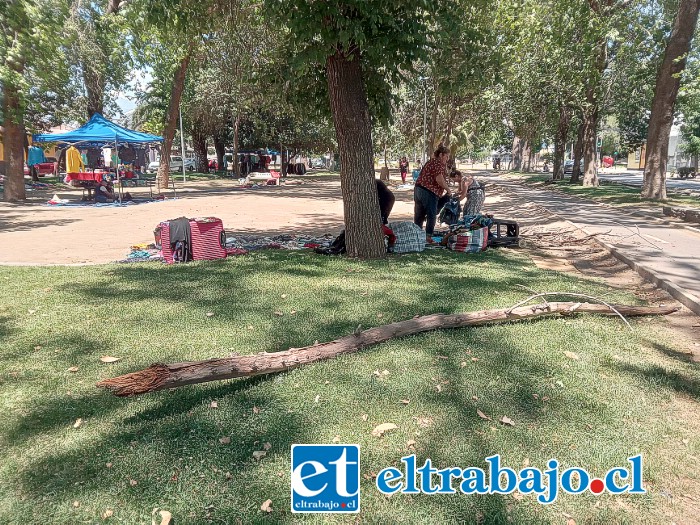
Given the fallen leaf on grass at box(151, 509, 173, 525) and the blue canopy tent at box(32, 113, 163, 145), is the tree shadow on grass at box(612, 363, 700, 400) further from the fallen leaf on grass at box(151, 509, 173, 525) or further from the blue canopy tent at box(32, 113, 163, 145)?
the blue canopy tent at box(32, 113, 163, 145)

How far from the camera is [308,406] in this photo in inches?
129

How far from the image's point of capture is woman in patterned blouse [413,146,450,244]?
29.9 feet

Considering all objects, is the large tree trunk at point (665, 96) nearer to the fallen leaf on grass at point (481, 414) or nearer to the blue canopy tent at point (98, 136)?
the fallen leaf on grass at point (481, 414)

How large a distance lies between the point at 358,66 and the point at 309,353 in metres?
4.91

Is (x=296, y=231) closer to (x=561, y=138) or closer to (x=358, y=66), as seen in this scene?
(x=358, y=66)

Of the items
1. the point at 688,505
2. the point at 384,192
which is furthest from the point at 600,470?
the point at 384,192

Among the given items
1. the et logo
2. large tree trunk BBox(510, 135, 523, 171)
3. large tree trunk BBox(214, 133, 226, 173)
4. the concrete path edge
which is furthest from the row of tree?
large tree trunk BBox(510, 135, 523, 171)

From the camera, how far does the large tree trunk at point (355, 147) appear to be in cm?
718

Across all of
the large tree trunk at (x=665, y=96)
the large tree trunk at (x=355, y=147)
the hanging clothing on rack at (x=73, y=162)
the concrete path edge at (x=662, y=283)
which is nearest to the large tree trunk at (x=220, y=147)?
the hanging clothing on rack at (x=73, y=162)

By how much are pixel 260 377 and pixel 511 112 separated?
34.1 metres

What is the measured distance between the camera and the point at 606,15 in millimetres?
18547

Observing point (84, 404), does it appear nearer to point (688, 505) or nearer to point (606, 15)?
point (688, 505)

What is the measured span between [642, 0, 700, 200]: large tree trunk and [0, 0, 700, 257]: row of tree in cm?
5

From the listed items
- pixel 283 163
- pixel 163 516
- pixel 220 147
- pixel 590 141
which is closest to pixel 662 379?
pixel 163 516
